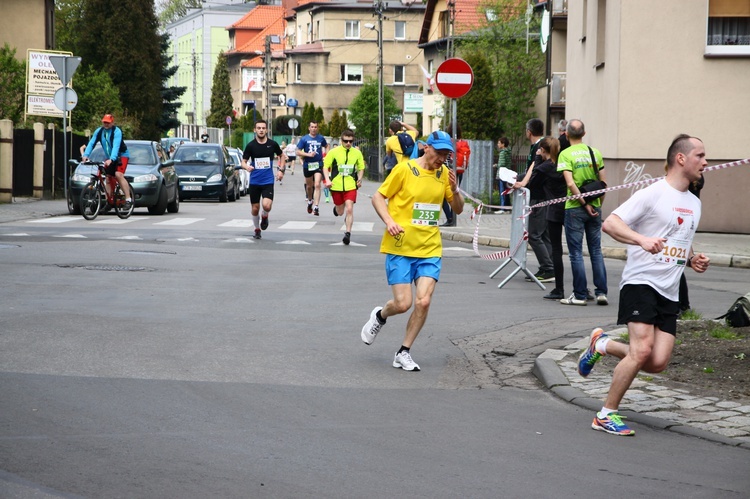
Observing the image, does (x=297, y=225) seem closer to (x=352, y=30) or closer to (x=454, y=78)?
(x=454, y=78)

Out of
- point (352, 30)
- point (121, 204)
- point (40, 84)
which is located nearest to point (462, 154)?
point (121, 204)

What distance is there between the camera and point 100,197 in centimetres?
2383

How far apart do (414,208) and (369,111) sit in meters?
67.8

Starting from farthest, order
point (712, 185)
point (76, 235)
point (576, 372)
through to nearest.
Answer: point (712, 185)
point (76, 235)
point (576, 372)

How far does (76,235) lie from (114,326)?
9.49m

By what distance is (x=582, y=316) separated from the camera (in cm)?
1184

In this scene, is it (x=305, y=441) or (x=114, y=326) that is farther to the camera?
(x=114, y=326)

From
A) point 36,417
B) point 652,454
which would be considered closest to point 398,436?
point 652,454

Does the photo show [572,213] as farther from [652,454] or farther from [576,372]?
[652,454]

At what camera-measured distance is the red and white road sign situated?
72.4 ft

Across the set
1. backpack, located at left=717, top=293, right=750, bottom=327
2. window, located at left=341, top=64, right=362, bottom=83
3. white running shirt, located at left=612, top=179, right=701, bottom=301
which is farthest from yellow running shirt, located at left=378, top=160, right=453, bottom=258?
window, located at left=341, top=64, right=362, bottom=83

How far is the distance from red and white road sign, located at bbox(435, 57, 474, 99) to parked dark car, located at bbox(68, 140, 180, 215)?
787cm

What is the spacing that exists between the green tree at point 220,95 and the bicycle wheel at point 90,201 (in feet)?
354

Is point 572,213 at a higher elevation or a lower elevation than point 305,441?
higher
